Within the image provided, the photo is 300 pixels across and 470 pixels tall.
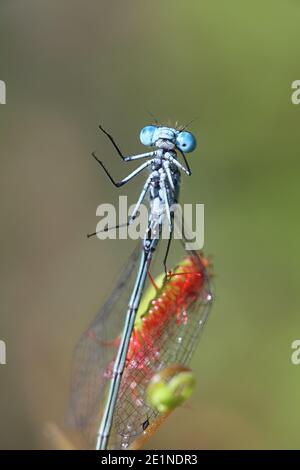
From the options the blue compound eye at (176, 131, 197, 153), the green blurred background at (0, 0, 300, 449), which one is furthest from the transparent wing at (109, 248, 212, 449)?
the green blurred background at (0, 0, 300, 449)

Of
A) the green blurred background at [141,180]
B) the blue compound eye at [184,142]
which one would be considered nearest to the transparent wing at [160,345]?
the blue compound eye at [184,142]

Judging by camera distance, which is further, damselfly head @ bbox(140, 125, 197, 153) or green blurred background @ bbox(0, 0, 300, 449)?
green blurred background @ bbox(0, 0, 300, 449)

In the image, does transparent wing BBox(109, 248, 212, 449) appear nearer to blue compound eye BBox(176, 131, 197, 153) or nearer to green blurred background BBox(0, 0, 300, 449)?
blue compound eye BBox(176, 131, 197, 153)

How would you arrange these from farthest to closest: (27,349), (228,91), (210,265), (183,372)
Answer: (228,91), (27,349), (210,265), (183,372)

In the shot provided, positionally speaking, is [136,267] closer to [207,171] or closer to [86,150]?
[207,171]

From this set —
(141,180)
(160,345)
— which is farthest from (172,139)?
(141,180)

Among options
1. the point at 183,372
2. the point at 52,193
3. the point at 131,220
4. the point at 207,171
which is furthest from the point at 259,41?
the point at 183,372

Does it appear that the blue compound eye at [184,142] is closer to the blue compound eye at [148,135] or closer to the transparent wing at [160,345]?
the blue compound eye at [148,135]

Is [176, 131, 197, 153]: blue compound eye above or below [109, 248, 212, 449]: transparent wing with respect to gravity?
above
